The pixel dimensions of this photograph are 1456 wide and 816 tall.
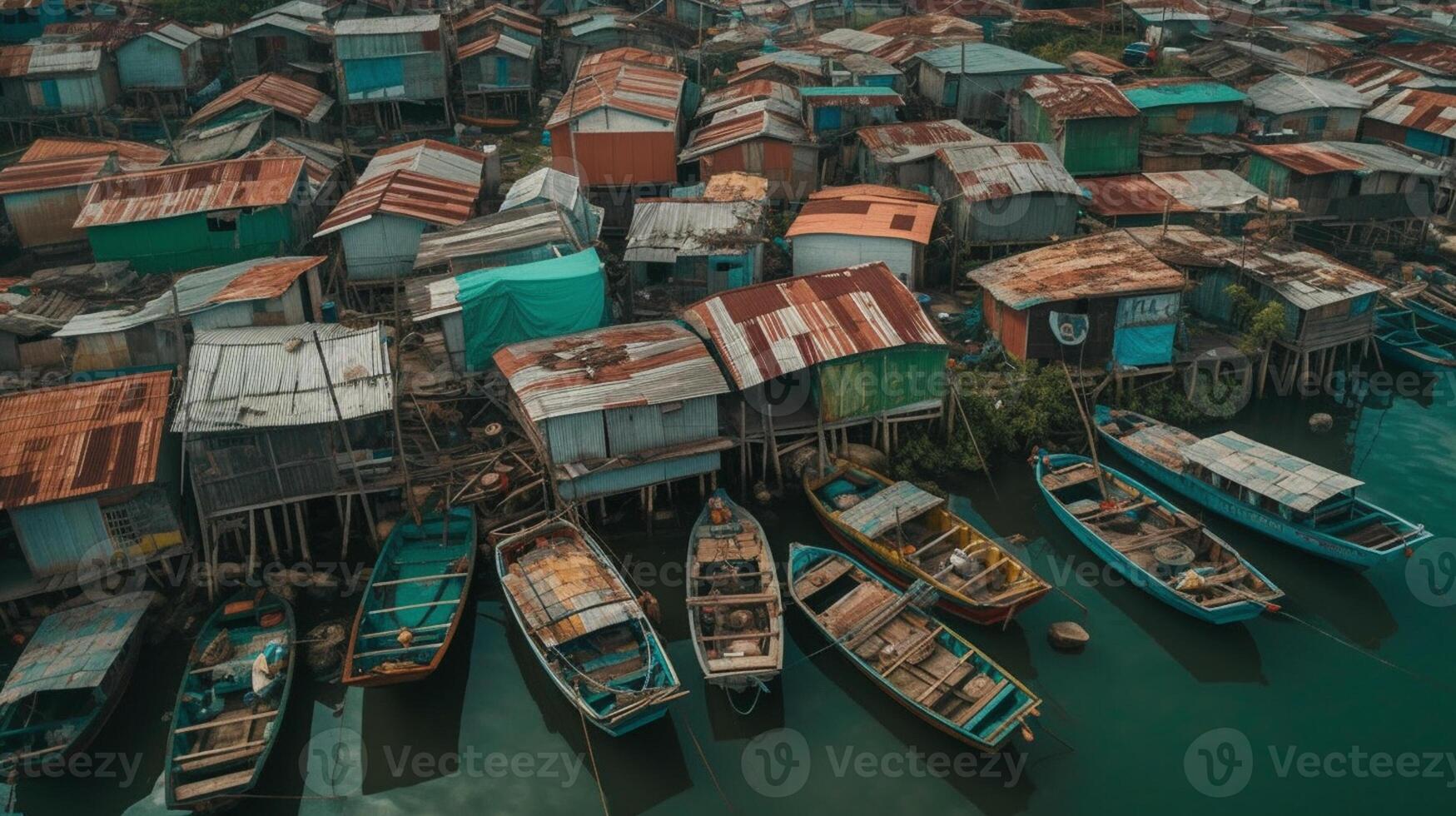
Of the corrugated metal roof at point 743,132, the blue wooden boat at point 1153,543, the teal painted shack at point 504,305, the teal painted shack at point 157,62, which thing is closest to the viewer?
the blue wooden boat at point 1153,543

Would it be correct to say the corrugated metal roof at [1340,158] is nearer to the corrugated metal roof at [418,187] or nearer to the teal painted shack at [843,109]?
the teal painted shack at [843,109]

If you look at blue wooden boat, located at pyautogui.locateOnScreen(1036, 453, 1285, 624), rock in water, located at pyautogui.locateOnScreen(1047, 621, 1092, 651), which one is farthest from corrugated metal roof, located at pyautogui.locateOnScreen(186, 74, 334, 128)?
rock in water, located at pyautogui.locateOnScreen(1047, 621, 1092, 651)

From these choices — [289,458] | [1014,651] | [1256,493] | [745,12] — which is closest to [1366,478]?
[1256,493]

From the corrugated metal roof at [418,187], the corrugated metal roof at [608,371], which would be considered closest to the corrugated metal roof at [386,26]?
the corrugated metal roof at [418,187]

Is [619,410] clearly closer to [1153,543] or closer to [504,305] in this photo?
[504,305]

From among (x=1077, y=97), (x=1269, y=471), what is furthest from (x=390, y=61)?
(x=1269, y=471)

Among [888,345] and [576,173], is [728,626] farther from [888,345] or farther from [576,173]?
[576,173]

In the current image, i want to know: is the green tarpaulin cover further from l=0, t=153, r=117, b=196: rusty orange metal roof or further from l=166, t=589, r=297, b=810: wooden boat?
l=0, t=153, r=117, b=196: rusty orange metal roof
